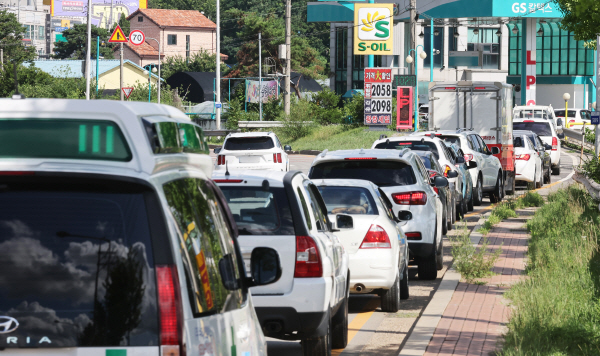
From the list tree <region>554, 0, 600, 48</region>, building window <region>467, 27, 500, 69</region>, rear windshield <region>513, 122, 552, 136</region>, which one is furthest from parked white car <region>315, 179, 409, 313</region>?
building window <region>467, 27, 500, 69</region>

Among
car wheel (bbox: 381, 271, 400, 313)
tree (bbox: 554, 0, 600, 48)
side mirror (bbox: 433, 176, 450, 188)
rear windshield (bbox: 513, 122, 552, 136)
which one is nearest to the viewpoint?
car wheel (bbox: 381, 271, 400, 313)

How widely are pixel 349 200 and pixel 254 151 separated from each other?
58.7ft

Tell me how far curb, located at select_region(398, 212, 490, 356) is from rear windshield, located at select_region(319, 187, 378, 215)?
3.95 feet

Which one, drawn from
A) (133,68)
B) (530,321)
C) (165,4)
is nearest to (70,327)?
(530,321)

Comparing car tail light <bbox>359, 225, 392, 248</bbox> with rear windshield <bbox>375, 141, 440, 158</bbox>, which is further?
rear windshield <bbox>375, 141, 440, 158</bbox>

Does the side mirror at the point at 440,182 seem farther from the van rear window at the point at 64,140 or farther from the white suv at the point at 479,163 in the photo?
the van rear window at the point at 64,140

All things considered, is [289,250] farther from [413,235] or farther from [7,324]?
[413,235]

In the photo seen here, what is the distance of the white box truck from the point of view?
25.6 metres

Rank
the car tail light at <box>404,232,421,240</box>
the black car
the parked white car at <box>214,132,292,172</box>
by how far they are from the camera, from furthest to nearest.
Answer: the black car → the parked white car at <box>214,132,292,172</box> → the car tail light at <box>404,232,421,240</box>

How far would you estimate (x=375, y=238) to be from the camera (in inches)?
383

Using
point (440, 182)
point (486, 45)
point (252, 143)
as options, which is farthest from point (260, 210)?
point (486, 45)

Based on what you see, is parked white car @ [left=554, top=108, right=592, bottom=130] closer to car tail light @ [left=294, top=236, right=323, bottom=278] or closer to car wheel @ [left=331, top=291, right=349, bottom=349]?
car wheel @ [left=331, top=291, right=349, bottom=349]

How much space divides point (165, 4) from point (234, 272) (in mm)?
146749

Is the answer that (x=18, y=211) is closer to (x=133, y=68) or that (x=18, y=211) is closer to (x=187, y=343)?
(x=187, y=343)
